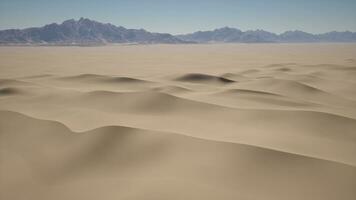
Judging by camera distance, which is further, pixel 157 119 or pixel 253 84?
pixel 253 84

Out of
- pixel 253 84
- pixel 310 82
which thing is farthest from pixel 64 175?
pixel 310 82

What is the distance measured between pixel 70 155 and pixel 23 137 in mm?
700

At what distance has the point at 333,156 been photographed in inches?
87.8

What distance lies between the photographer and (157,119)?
3.28m

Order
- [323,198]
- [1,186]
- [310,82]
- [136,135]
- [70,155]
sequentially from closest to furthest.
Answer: [323,198]
[1,186]
[70,155]
[136,135]
[310,82]

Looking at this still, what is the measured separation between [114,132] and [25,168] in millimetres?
786

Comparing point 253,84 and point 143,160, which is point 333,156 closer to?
point 143,160

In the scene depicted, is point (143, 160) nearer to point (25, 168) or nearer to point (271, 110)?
point (25, 168)

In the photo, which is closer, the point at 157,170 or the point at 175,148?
the point at 157,170

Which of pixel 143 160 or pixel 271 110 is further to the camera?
pixel 271 110

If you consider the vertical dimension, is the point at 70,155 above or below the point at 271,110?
below

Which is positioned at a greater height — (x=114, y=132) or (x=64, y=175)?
(x=114, y=132)

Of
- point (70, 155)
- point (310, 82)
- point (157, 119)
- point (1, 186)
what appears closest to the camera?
point (1, 186)

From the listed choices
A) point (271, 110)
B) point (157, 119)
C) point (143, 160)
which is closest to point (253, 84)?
point (271, 110)
